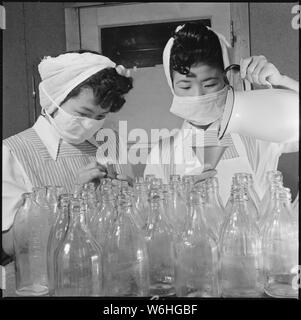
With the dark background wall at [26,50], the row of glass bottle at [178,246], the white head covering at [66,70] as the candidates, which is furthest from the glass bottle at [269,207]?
the dark background wall at [26,50]

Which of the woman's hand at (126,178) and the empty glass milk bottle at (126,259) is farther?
the woman's hand at (126,178)

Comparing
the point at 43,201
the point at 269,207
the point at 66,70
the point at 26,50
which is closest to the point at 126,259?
the point at 43,201

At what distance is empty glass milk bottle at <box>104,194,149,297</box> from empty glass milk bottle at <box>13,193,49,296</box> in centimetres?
20

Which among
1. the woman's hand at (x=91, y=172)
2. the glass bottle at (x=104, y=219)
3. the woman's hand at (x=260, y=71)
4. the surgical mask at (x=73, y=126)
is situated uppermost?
the woman's hand at (x=260, y=71)

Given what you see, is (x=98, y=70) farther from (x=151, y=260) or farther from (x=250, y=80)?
(x=151, y=260)

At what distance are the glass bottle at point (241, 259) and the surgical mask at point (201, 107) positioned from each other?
9.5 inches

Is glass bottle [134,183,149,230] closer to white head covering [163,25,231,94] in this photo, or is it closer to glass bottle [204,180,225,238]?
glass bottle [204,180,225,238]

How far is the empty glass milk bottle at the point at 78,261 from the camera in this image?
1165 millimetres

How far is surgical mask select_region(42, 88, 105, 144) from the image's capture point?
1328 millimetres

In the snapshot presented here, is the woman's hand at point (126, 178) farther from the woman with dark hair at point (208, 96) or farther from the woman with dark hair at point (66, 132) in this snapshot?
the woman with dark hair at point (208, 96)

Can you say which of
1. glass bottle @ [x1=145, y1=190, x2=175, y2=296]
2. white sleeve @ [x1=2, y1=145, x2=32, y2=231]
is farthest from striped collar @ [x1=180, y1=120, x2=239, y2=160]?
white sleeve @ [x1=2, y1=145, x2=32, y2=231]

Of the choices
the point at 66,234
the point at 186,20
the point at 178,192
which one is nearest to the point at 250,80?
the point at 186,20

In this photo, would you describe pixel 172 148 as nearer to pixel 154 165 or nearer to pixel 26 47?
pixel 154 165

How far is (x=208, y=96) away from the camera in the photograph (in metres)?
1.28
